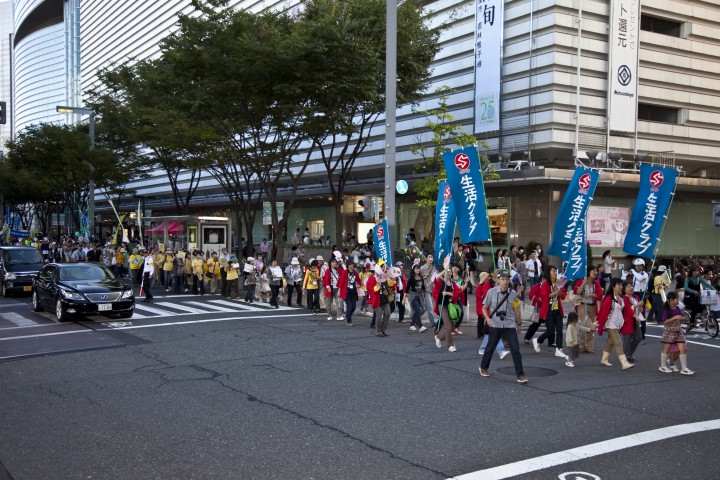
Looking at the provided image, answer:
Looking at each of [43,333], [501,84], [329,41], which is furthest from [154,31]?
[43,333]

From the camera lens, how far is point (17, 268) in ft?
76.9

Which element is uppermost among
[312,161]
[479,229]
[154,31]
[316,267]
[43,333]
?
[154,31]

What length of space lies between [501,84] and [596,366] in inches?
820

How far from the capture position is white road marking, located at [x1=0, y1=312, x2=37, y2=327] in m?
16.3

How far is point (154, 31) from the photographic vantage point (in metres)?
60.7

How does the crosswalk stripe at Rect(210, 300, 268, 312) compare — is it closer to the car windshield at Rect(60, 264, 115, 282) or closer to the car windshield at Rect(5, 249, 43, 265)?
the car windshield at Rect(60, 264, 115, 282)

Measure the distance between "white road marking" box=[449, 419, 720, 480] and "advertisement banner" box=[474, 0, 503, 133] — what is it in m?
23.4

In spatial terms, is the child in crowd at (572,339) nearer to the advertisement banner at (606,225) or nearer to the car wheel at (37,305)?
the car wheel at (37,305)

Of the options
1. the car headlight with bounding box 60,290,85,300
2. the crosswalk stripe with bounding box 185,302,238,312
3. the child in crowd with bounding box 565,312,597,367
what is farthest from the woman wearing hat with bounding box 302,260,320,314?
the child in crowd with bounding box 565,312,597,367

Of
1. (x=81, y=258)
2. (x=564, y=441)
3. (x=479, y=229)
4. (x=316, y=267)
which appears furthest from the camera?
(x=81, y=258)

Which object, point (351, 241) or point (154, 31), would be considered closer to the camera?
point (351, 241)

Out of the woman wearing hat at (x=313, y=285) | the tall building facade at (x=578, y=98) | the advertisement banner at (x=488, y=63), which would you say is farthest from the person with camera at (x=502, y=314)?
the advertisement banner at (x=488, y=63)

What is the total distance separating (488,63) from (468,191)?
1748 cm

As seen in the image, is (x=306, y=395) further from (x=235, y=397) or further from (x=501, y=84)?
(x=501, y=84)
